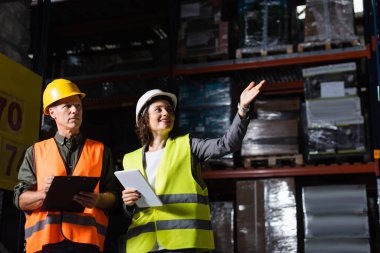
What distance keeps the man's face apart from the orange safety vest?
162mm

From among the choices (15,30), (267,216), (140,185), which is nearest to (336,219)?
(267,216)

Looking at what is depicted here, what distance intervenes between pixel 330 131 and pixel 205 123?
5.44ft

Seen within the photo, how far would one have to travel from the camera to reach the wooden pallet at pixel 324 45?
7.16 m

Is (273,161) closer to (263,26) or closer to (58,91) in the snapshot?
(263,26)

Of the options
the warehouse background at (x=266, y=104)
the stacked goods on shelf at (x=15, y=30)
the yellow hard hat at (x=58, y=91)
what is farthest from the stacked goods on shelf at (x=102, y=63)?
the yellow hard hat at (x=58, y=91)

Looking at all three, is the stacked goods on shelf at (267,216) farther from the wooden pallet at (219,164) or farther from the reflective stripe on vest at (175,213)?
the reflective stripe on vest at (175,213)

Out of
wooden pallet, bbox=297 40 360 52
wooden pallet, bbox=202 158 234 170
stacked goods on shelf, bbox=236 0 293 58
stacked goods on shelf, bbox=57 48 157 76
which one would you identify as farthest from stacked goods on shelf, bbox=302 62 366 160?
stacked goods on shelf, bbox=57 48 157 76

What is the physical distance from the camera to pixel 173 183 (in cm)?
399

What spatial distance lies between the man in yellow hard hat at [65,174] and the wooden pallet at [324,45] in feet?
12.9

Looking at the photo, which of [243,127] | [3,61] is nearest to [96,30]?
[3,61]

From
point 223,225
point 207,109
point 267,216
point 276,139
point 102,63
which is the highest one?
point 102,63

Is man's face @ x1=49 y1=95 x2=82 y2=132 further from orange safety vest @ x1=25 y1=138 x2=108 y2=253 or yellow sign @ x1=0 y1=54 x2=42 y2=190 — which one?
yellow sign @ x1=0 y1=54 x2=42 y2=190

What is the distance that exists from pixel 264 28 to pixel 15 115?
3.61 m

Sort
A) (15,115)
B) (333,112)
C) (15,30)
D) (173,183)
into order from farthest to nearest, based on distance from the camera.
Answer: (333,112)
(15,30)
(15,115)
(173,183)
